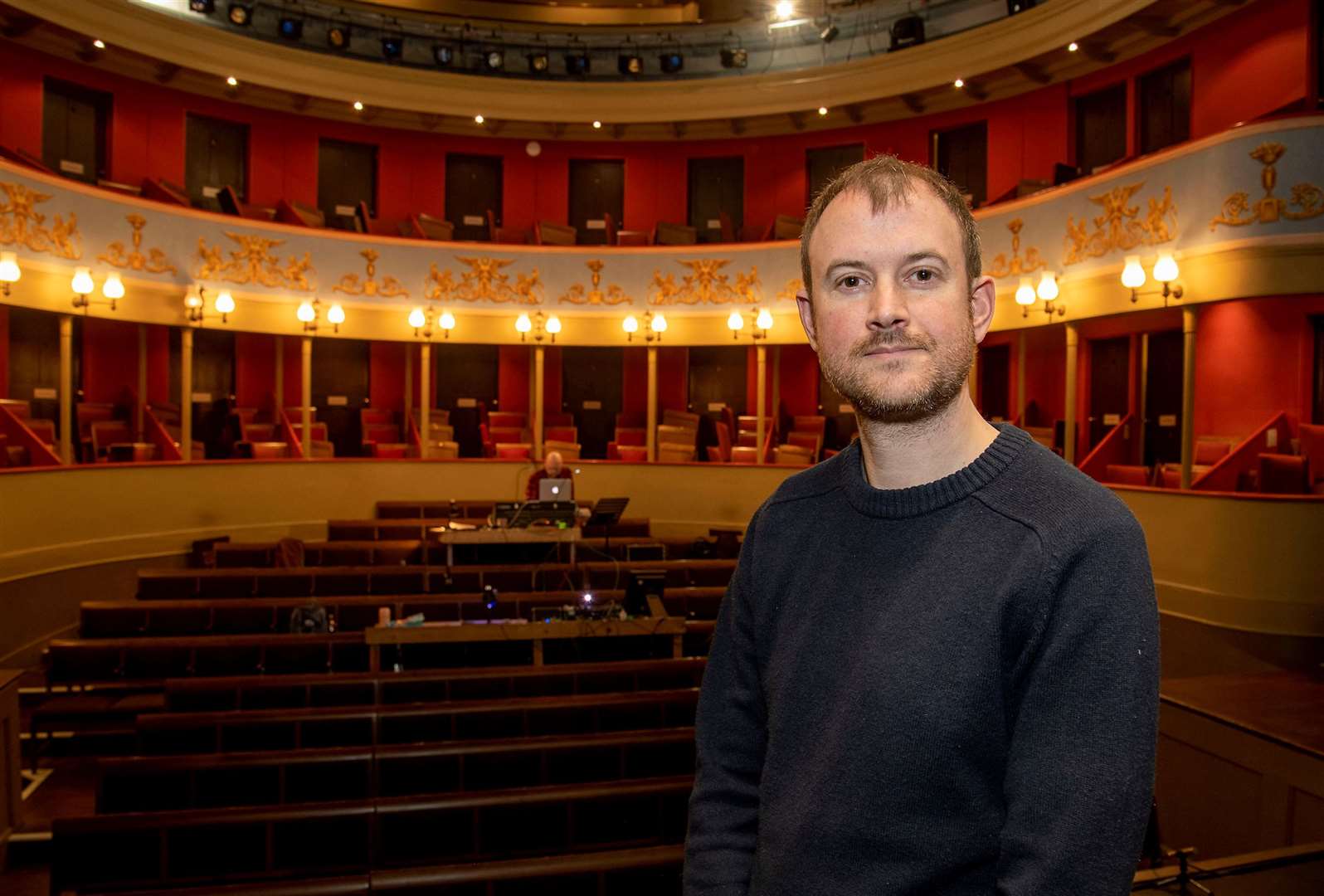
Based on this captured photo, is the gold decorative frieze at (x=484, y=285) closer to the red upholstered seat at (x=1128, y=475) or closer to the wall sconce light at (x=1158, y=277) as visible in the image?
the wall sconce light at (x=1158, y=277)

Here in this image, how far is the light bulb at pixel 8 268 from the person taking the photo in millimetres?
8695

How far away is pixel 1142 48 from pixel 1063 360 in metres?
3.88

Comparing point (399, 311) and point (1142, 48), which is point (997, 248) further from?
point (399, 311)

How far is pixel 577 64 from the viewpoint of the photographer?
47.0 ft

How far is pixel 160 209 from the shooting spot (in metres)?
11.0

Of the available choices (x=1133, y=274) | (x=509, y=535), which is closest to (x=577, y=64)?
(x=509, y=535)

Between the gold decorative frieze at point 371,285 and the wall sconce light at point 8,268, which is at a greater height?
the gold decorative frieze at point 371,285

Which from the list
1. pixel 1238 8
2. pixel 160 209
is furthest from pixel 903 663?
pixel 160 209

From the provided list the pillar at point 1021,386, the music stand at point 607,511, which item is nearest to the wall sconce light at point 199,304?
the music stand at point 607,511

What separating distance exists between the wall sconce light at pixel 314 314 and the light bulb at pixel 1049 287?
9155 mm

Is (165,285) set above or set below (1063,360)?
above

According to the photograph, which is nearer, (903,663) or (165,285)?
(903,663)

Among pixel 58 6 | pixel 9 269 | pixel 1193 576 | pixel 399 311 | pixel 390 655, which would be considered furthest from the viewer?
pixel 399 311

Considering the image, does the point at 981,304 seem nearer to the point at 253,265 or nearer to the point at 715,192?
the point at 253,265
